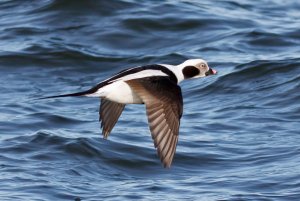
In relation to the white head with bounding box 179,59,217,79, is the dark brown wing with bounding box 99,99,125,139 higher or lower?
lower

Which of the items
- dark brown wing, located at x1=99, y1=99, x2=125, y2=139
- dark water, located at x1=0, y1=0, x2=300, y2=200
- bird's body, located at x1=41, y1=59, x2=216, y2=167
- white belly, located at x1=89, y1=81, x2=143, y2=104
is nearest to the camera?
bird's body, located at x1=41, y1=59, x2=216, y2=167

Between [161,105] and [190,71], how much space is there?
2.23 ft

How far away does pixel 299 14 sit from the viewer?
39.5 feet

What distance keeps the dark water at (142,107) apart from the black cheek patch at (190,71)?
2.89ft

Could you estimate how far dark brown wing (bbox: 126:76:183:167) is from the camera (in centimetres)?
543

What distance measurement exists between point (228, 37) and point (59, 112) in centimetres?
286

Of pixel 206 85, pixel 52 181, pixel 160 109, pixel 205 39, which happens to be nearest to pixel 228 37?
pixel 205 39

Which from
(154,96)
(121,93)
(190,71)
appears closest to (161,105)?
(154,96)

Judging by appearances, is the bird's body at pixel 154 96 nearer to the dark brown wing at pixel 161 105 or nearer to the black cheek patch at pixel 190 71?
the dark brown wing at pixel 161 105

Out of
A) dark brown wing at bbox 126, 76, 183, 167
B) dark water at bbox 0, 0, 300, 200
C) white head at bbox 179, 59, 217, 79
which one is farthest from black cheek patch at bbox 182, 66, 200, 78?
dark water at bbox 0, 0, 300, 200

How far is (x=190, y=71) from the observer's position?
616 centimetres

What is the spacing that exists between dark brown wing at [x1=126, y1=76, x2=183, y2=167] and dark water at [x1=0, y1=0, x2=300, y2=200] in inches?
44.3

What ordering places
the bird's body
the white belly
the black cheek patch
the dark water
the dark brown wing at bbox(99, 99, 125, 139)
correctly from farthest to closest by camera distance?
1. the dark water
2. the dark brown wing at bbox(99, 99, 125, 139)
3. the black cheek patch
4. the white belly
5. the bird's body

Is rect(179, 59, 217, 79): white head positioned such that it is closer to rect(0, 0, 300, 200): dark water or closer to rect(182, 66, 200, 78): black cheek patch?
rect(182, 66, 200, 78): black cheek patch
